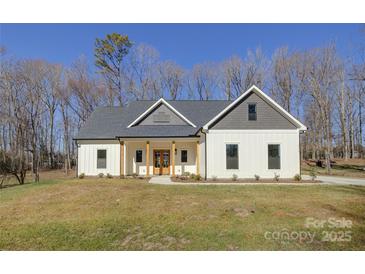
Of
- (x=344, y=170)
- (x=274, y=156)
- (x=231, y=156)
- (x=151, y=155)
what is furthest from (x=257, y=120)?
(x=344, y=170)

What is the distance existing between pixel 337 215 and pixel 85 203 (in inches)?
348

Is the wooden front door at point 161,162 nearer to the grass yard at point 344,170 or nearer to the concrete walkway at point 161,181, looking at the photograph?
the concrete walkway at point 161,181

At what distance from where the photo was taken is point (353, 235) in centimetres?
568

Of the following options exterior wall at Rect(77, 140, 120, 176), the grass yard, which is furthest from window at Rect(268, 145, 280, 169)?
exterior wall at Rect(77, 140, 120, 176)

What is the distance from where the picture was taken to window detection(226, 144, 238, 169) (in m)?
14.5

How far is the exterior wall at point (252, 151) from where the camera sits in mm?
14477

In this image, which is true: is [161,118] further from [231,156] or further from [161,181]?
[231,156]

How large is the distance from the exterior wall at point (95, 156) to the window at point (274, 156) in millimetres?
11267

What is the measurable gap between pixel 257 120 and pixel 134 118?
10667 millimetres

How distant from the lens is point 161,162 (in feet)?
59.8

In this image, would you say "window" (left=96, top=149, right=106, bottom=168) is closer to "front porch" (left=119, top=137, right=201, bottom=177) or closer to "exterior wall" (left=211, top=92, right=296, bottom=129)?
"front porch" (left=119, top=137, right=201, bottom=177)

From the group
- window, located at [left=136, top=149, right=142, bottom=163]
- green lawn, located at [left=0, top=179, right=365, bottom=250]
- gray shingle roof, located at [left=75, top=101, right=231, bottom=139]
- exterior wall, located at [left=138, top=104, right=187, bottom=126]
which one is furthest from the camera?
exterior wall, located at [left=138, top=104, right=187, bottom=126]

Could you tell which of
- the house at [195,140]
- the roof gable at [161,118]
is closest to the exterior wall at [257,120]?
the house at [195,140]

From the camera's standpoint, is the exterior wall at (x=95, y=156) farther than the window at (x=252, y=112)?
Yes
